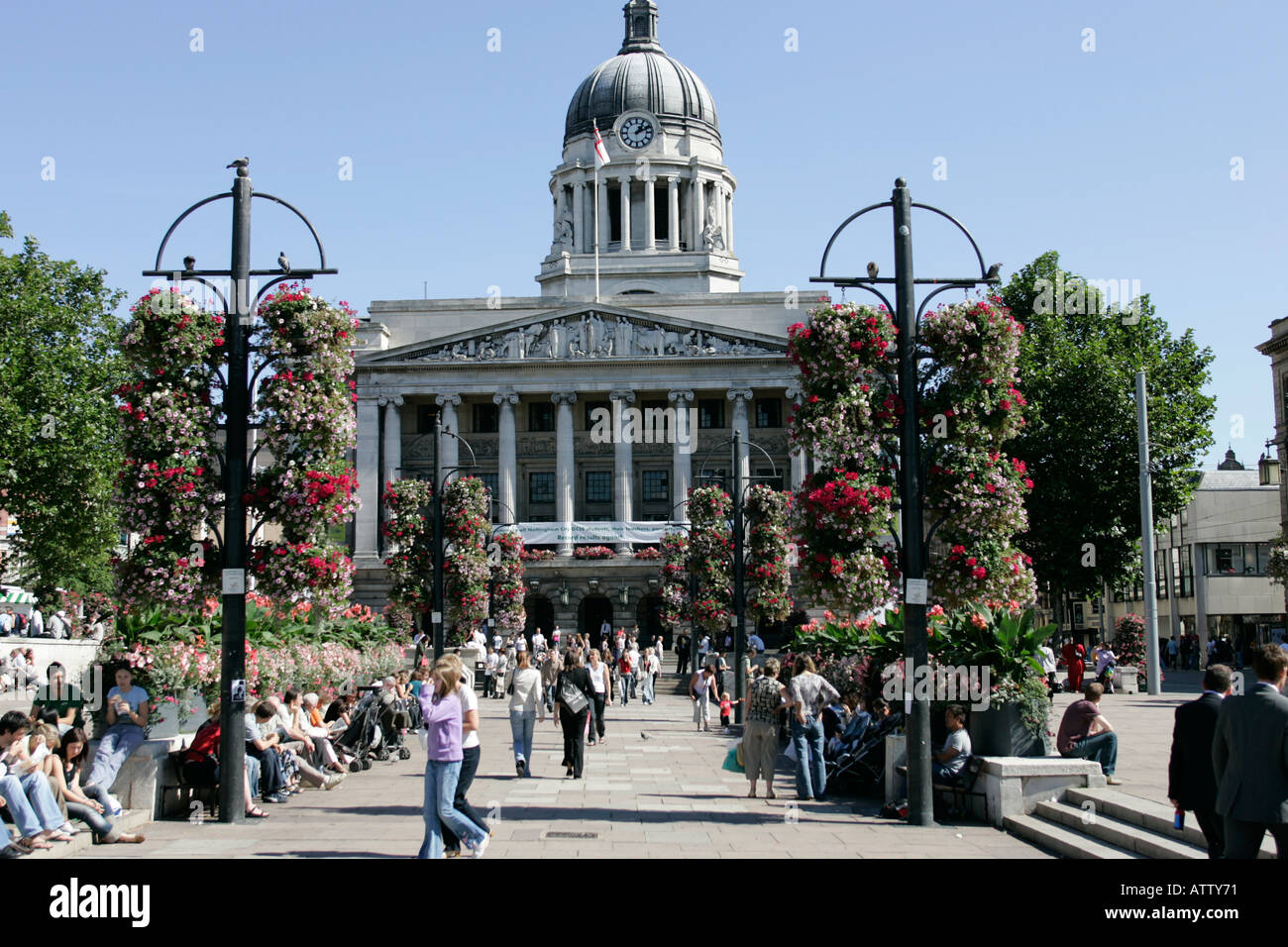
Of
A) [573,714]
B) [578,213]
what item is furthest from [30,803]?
[578,213]

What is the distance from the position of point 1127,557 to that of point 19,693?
39601 mm

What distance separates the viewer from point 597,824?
14.3 meters

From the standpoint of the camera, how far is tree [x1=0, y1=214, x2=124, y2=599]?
47.2 metres

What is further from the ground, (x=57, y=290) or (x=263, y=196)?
(x=57, y=290)

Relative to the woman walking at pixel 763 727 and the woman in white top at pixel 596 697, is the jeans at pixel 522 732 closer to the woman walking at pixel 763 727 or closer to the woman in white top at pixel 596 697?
the woman walking at pixel 763 727

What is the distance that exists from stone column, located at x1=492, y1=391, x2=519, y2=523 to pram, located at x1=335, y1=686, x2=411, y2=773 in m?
49.2

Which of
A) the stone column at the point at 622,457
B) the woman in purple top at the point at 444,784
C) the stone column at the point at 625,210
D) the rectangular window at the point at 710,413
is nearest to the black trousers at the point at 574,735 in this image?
the woman in purple top at the point at 444,784

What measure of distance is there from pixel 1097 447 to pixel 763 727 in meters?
41.2

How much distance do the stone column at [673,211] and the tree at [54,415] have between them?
46.5 meters

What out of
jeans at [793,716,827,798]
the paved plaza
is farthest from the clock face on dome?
jeans at [793,716,827,798]
